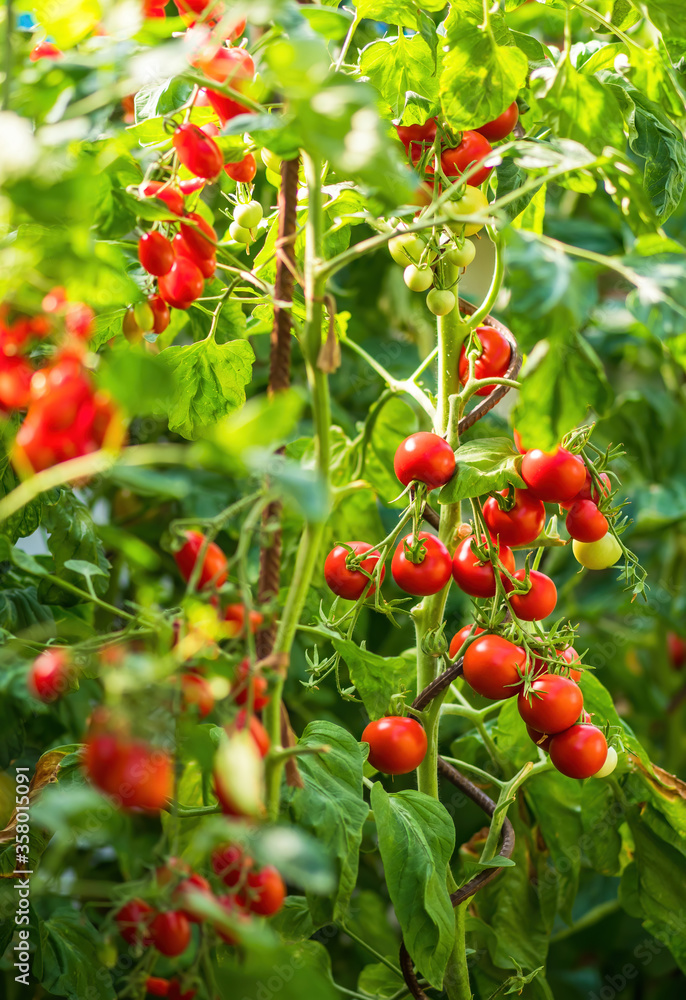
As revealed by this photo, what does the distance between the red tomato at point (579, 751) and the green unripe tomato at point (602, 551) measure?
0.10m

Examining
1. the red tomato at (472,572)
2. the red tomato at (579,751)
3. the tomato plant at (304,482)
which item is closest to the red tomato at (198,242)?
the tomato plant at (304,482)

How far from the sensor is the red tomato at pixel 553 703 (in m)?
0.48

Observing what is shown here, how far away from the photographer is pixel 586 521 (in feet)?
1.62

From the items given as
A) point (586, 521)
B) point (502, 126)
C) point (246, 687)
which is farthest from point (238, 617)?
point (502, 126)

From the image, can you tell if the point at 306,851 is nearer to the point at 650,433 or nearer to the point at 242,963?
the point at 242,963

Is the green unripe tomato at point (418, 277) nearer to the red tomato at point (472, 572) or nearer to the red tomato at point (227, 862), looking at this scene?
the red tomato at point (472, 572)

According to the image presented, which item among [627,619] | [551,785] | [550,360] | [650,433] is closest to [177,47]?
[550,360]

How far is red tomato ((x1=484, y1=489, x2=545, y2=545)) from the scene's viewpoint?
0.49 metres

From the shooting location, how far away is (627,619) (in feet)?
4.28

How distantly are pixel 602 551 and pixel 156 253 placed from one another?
0.30m

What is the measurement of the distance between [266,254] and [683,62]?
1.05ft

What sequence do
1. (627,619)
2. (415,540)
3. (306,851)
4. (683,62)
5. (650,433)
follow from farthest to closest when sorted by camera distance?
(627,619)
(650,433)
(683,62)
(415,540)
(306,851)

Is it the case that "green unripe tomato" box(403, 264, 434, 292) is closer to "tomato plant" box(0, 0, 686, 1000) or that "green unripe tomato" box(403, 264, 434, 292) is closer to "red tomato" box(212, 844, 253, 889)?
"tomato plant" box(0, 0, 686, 1000)

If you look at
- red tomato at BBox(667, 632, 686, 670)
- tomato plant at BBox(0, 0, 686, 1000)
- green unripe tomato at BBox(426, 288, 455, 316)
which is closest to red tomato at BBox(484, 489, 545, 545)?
tomato plant at BBox(0, 0, 686, 1000)
